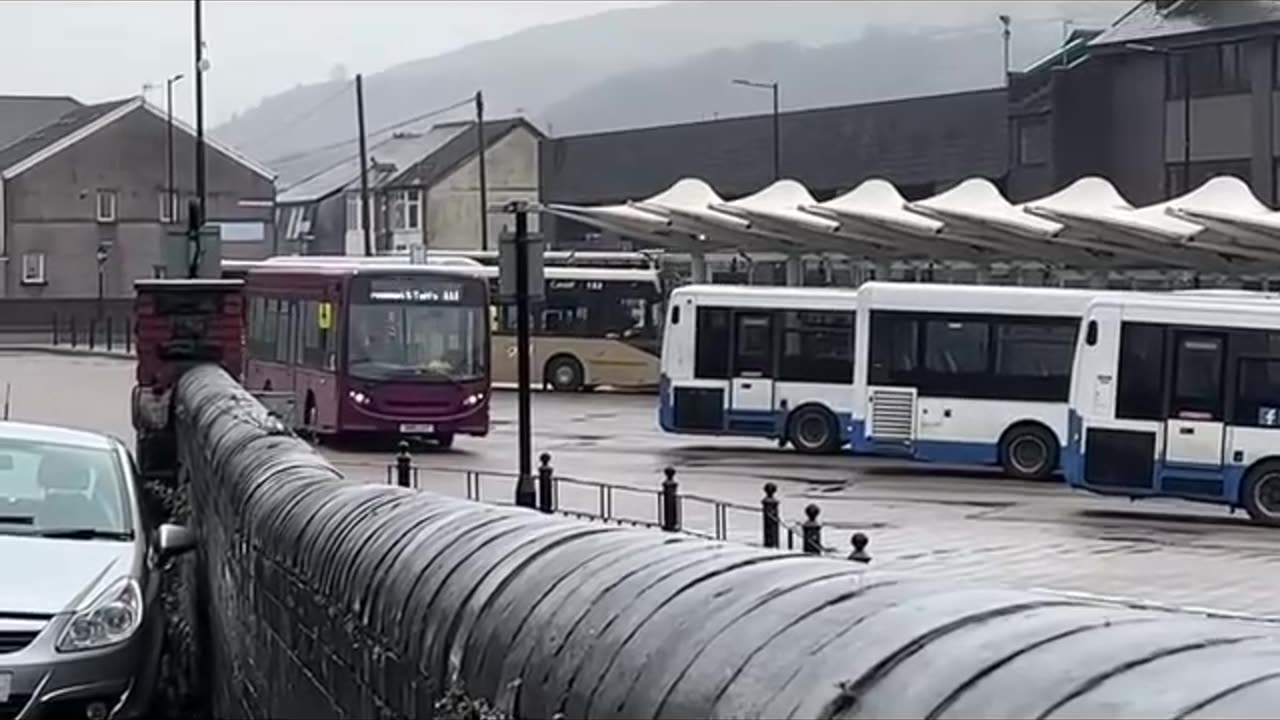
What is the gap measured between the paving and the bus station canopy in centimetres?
993

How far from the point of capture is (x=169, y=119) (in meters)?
97.2

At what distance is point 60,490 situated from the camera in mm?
11523

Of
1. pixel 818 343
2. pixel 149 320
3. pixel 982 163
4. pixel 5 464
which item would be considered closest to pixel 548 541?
pixel 5 464

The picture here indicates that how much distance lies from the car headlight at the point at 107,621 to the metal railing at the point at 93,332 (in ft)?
216

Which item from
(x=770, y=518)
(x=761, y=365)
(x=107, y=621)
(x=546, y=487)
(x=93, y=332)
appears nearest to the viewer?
(x=107, y=621)

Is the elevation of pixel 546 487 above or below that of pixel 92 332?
above

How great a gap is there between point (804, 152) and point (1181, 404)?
170ft

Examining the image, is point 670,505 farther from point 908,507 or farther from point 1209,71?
point 1209,71

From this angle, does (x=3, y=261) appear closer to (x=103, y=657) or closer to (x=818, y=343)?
(x=818, y=343)

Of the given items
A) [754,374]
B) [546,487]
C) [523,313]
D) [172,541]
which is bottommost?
[546,487]

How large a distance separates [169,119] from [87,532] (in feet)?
292

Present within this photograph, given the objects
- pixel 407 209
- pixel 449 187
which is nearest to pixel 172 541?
pixel 407 209

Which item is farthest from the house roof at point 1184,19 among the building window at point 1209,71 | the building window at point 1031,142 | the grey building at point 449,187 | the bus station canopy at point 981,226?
the grey building at point 449,187

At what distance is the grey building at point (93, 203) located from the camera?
320 ft
